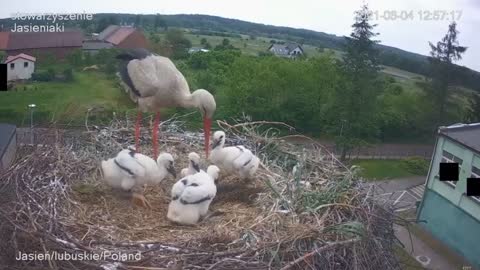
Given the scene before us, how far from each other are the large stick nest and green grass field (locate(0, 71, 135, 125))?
20 centimetres

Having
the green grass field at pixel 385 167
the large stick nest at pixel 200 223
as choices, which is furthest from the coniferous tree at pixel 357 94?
the large stick nest at pixel 200 223

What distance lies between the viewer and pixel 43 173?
119 inches

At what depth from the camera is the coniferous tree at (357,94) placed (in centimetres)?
532

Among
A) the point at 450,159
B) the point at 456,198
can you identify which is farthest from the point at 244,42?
the point at 456,198

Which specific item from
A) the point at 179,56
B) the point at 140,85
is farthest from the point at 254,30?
the point at 140,85

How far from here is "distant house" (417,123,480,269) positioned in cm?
482

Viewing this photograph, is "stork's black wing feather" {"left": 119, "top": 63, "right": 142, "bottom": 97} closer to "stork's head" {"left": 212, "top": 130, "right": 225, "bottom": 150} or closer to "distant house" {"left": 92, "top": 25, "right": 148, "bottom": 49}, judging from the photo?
"distant house" {"left": 92, "top": 25, "right": 148, "bottom": 49}

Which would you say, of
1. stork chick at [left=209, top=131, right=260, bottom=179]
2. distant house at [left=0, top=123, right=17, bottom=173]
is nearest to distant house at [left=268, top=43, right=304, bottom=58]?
stork chick at [left=209, top=131, right=260, bottom=179]

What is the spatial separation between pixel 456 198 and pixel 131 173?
12.3 ft

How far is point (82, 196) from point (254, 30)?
1.75m

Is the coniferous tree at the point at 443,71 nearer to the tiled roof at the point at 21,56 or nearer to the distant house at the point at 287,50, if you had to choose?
the distant house at the point at 287,50

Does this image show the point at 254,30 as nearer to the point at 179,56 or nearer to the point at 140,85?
the point at 179,56

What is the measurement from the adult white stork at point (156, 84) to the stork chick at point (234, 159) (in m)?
0.20

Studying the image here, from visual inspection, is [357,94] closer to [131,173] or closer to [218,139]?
[218,139]
